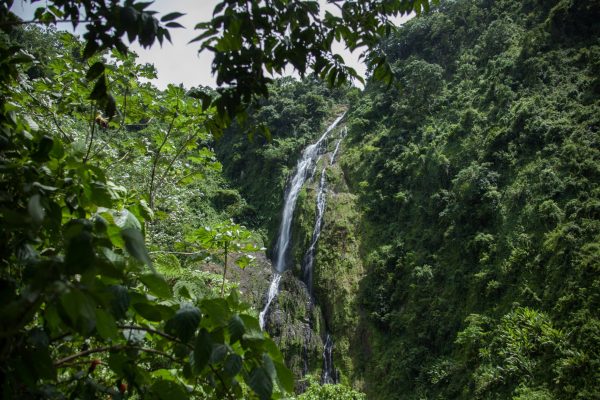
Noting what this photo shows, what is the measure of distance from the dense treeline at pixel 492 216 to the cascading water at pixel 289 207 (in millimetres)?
2651

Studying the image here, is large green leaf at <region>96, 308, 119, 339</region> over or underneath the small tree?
underneath

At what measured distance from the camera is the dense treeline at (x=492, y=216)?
7.86 meters

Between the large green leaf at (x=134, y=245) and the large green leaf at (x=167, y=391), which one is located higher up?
the large green leaf at (x=134, y=245)

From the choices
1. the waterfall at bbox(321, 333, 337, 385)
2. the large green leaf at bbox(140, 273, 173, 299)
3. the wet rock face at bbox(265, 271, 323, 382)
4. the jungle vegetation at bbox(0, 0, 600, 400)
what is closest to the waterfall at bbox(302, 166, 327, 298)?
the wet rock face at bbox(265, 271, 323, 382)

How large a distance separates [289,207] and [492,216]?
33.9ft

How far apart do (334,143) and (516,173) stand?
11369 mm

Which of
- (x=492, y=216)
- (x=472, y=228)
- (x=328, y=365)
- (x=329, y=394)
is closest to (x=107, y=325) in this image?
(x=329, y=394)

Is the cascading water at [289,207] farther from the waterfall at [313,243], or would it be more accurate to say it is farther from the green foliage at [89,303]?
the green foliage at [89,303]

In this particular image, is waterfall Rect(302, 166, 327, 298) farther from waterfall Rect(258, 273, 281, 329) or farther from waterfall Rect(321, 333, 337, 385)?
waterfall Rect(321, 333, 337, 385)

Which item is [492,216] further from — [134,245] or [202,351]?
[134,245]

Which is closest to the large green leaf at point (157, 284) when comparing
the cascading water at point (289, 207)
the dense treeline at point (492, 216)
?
the dense treeline at point (492, 216)

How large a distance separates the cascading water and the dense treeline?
2651mm

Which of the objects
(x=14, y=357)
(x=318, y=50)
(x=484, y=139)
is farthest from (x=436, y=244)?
(x=14, y=357)

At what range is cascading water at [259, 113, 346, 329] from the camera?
1557 cm
